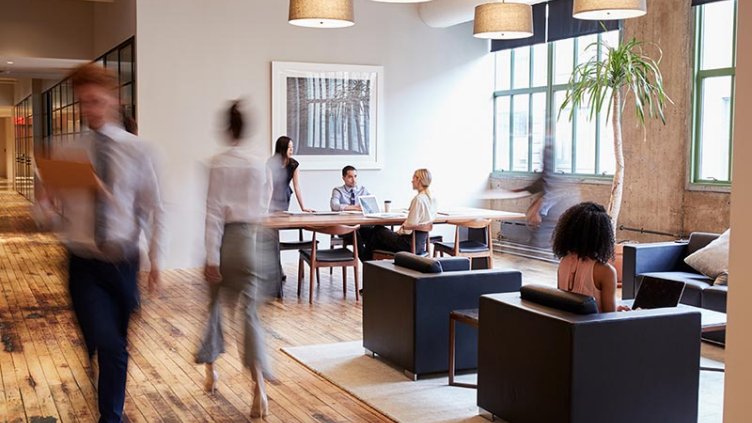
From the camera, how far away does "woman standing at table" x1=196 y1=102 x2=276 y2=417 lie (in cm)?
448

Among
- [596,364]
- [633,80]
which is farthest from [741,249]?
[633,80]

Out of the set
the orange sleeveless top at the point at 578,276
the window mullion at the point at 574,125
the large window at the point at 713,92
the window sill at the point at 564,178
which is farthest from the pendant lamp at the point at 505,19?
the window mullion at the point at 574,125

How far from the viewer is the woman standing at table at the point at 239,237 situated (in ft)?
14.7

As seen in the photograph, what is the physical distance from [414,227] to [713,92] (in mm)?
3436

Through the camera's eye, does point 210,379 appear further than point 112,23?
No

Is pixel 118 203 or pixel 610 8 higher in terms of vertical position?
pixel 610 8

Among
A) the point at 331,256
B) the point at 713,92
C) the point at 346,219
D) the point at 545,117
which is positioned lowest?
the point at 331,256

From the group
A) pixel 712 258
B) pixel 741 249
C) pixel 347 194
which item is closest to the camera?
pixel 741 249

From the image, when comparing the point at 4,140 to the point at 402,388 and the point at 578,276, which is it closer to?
the point at 402,388

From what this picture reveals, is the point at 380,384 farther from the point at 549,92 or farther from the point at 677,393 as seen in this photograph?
the point at 549,92

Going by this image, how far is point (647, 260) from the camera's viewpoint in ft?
23.7

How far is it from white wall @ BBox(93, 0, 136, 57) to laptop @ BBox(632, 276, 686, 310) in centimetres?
696

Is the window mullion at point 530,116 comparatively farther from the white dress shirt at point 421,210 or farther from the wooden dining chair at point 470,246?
the white dress shirt at point 421,210

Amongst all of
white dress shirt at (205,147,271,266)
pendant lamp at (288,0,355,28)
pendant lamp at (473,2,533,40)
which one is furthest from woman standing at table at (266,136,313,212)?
white dress shirt at (205,147,271,266)
